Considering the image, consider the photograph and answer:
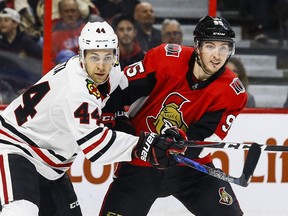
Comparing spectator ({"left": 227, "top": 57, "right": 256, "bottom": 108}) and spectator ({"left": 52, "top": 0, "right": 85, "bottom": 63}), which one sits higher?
spectator ({"left": 52, "top": 0, "right": 85, "bottom": 63})

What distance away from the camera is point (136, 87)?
3.80 m

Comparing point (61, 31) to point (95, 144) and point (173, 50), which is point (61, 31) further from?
point (95, 144)

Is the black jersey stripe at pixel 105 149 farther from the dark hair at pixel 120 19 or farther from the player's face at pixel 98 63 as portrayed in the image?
the dark hair at pixel 120 19

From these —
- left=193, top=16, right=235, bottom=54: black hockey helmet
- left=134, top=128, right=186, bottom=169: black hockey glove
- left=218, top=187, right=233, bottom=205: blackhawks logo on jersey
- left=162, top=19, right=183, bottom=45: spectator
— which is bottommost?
left=218, top=187, right=233, bottom=205: blackhawks logo on jersey

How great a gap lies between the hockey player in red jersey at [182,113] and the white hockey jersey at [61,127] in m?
0.23

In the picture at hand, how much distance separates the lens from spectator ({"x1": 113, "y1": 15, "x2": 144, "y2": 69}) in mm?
5086

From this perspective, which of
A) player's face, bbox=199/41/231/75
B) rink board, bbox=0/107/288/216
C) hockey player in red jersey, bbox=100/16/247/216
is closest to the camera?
player's face, bbox=199/41/231/75

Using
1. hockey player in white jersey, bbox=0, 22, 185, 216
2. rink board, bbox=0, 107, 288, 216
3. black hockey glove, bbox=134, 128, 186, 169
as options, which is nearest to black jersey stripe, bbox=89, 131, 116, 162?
hockey player in white jersey, bbox=0, 22, 185, 216

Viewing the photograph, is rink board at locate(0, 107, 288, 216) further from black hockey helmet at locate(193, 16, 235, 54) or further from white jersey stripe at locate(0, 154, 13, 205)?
white jersey stripe at locate(0, 154, 13, 205)

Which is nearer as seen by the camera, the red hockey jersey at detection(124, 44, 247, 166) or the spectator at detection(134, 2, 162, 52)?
the red hockey jersey at detection(124, 44, 247, 166)

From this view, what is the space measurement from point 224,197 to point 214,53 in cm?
62

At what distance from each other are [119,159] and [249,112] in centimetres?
166

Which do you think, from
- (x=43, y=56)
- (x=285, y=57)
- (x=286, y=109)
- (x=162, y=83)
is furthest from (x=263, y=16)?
(x=162, y=83)

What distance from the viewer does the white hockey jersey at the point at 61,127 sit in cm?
338
